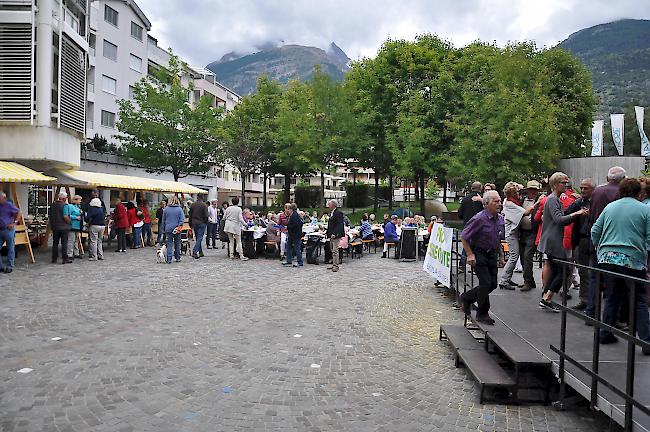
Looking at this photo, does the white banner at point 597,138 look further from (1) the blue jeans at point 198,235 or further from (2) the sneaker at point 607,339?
(2) the sneaker at point 607,339

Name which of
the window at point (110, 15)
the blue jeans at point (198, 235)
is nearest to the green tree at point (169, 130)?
the window at point (110, 15)

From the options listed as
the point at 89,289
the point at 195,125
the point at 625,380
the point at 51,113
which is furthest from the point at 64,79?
the point at 625,380

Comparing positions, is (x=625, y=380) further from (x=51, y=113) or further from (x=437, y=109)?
(x=437, y=109)

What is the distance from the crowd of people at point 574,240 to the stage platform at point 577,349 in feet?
0.63

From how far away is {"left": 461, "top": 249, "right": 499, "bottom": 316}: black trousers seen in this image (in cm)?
655

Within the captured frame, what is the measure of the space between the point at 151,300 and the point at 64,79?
505 inches

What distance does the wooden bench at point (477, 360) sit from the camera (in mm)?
4918

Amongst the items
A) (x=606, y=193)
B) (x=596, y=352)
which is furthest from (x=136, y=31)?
(x=596, y=352)

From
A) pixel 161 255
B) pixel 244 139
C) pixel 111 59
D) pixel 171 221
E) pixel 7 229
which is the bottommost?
pixel 161 255

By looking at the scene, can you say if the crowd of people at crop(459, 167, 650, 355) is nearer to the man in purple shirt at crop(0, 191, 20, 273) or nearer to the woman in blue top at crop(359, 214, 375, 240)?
the woman in blue top at crop(359, 214, 375, 240)

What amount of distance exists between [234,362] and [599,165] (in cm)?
3875

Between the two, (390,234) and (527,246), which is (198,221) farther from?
(527,246)

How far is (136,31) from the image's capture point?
48.7 meters

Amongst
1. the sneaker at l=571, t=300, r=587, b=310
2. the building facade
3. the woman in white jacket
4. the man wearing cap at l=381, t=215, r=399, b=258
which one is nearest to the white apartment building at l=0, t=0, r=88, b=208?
the building facade
